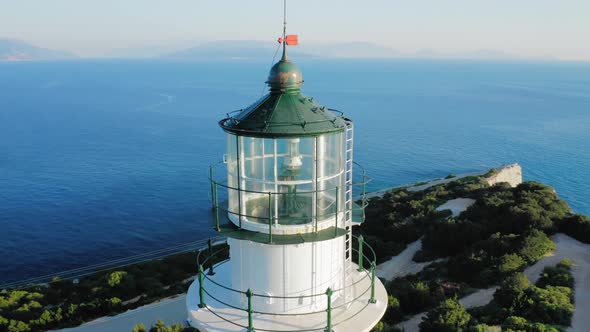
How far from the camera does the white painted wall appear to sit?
648 centimetres

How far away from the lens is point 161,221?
137 ft

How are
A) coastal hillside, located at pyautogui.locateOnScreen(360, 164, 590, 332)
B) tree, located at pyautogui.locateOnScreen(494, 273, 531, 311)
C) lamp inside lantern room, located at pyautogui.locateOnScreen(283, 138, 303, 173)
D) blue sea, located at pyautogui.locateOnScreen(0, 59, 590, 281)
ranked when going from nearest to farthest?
1. lamp inside lantern room, located at pyautogui.locateOnScreen(283, 138, 303, 173)
2. coastal hillside, located at pyautogui.locateOnScreen(360, 164, 590, 332)
3. tree, located at pyautogui.locateOnScreen(494, 273, 531, 311)
4. blue sea, located at pyautogui.locateOnScreen(0, 59, 590, 281)

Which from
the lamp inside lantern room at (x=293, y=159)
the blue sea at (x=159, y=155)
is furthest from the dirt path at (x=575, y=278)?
the blue sea at (x=159, y=155)

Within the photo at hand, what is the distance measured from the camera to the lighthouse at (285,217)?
20.9ft

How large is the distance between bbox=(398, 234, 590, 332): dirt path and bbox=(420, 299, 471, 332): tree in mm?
1337

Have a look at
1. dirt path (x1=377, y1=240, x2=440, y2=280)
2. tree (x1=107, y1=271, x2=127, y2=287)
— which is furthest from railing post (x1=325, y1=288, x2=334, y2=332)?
tree (x1=107, y1=271, x2=127, y2=287)

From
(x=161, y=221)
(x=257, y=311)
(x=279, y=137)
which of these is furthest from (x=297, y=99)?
(x=161, y=221)

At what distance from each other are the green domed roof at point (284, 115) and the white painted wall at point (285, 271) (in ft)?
5.20

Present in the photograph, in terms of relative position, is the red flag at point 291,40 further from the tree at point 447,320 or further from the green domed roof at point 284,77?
the tree at point 447,320

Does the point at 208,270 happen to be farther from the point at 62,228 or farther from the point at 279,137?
the point at 62,228

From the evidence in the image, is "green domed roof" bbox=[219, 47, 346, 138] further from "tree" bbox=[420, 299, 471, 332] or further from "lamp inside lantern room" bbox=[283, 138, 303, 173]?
"tree" bbox=[420, 299, 471, 332]

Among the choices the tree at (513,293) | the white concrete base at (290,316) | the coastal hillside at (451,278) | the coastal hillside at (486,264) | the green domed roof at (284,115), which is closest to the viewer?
the green domed roof at (284,115)

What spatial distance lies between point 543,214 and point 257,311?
18.3m

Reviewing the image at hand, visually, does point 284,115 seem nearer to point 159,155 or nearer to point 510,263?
point 510,263
